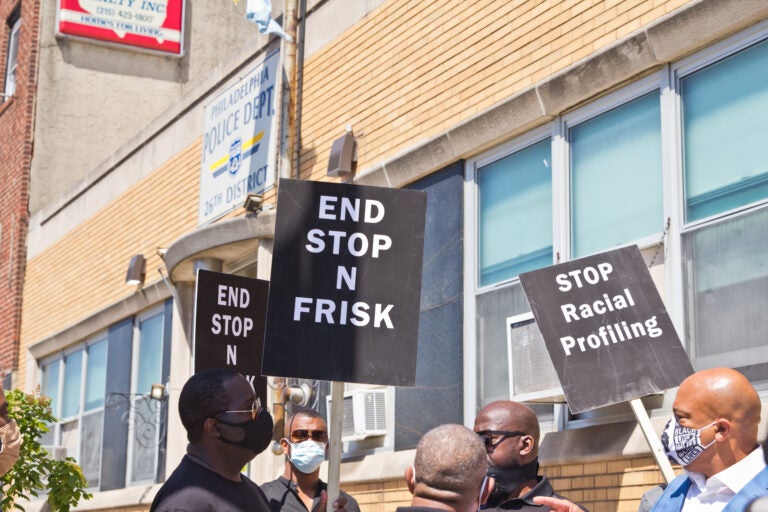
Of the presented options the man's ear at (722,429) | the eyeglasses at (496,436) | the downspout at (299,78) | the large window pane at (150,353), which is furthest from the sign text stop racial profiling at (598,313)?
the large window pane at (150,353)

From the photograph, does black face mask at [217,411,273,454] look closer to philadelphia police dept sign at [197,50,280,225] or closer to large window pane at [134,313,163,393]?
philadelphia police dept sign at [197,50,280,225]

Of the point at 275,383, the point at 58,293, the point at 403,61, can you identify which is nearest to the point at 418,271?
the point at 403,61

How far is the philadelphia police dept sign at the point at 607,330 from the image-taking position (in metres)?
6.83

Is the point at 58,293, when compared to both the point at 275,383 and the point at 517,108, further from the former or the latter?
the point at 517,108

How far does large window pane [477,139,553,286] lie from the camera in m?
8.84

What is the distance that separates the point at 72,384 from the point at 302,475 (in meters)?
11.1

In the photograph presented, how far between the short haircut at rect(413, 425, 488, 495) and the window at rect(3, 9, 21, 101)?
62.5ft

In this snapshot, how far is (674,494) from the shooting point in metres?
4.60

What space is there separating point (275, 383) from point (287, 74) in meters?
2.89

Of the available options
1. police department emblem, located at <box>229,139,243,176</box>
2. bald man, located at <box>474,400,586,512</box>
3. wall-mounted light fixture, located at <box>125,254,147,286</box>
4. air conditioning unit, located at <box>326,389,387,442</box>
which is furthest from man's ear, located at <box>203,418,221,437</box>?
wall-mounted light fixture, located at <box>125,254,147,286</box>

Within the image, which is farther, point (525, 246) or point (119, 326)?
point (119, 326)

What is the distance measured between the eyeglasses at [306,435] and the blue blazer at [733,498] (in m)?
3.05

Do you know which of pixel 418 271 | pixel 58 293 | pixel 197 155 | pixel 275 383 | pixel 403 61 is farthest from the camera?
pixel 58 293

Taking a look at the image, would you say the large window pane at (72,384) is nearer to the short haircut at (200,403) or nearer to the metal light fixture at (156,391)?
the metal light fixture at (156,391)
